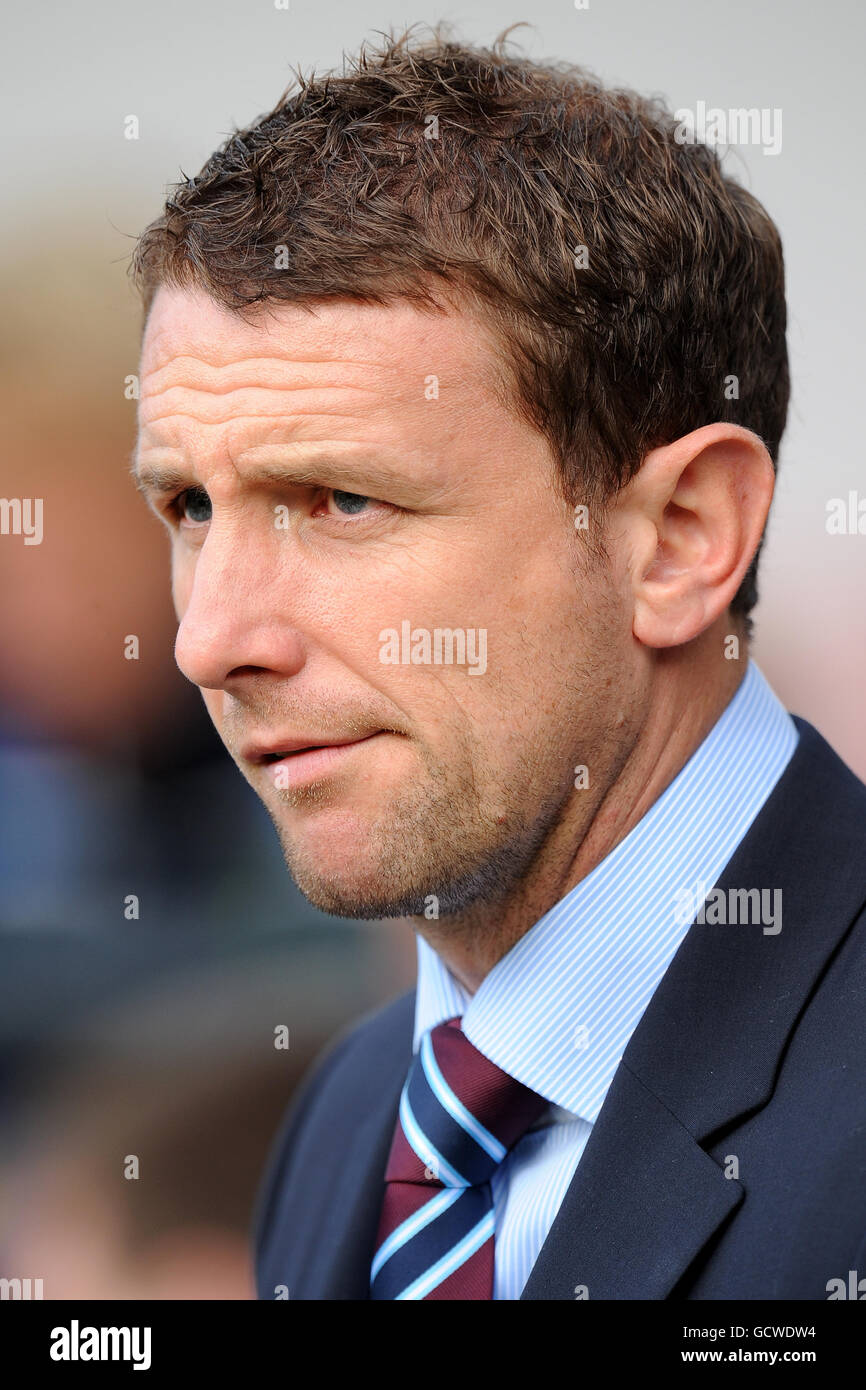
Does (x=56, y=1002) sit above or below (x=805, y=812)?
below

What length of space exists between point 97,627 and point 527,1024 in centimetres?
252

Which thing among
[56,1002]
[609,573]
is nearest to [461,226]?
[609,573]

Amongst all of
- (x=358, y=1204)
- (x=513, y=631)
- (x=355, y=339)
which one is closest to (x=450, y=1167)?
(x=358, y=1204)

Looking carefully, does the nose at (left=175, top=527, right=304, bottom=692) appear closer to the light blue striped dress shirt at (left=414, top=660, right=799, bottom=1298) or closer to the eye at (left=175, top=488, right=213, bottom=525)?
the eye at (left=175, top=488, right=213, bottom=525)

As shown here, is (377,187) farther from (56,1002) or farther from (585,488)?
(56,1002)

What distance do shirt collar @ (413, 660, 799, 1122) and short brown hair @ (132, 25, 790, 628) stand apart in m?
0.30

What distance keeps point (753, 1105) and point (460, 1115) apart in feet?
1.41

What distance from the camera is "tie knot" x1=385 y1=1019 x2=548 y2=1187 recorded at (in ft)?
5.35

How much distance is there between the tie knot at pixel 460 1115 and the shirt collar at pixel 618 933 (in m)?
0.03

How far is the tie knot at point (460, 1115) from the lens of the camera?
1632mm

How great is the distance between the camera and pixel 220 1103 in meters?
3.75

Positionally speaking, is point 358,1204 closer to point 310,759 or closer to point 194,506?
point 310,759

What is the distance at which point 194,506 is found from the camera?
5.75 ft

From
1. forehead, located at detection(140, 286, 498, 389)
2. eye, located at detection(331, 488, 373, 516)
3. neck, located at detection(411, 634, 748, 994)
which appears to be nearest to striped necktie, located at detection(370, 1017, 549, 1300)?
neck, located at detection(411, 634, 748, 994)
